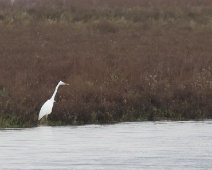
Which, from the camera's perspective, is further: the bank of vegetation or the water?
the bank of vegetation

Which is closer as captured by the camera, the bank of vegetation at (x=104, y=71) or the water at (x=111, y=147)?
the water at (x=111, y=147)

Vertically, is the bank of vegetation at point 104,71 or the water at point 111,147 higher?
the bank of vegetation at point 104,71

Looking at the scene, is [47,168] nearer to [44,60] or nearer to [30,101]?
[30,101]

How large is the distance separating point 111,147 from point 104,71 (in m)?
7.65

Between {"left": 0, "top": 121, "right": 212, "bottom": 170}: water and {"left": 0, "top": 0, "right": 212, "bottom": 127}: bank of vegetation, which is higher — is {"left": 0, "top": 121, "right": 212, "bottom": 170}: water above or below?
below

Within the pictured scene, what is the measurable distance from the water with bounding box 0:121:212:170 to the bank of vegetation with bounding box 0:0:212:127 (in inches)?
29.0

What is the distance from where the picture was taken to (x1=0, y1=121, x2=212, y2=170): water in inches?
513

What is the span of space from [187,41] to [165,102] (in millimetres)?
12777

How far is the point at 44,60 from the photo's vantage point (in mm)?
25188

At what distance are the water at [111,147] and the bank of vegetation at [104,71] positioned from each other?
74 cm

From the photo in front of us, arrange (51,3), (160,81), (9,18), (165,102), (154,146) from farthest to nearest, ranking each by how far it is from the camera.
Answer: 1. (51,3)
2. (9,18)
3. (160,81)
4. (165,102)
5. (154,146)

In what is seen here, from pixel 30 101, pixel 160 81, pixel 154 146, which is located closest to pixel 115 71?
pixel 160 81

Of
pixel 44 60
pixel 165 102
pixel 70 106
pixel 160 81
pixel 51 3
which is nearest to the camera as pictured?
pixel 70 106

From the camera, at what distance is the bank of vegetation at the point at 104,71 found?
19.2 m
